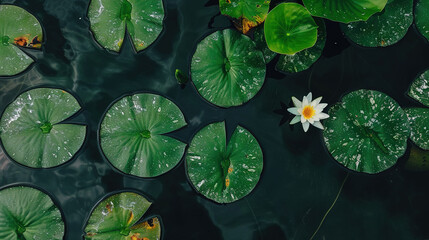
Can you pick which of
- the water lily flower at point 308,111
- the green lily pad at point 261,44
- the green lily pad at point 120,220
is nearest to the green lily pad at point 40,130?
the green lily pad at point 120,220

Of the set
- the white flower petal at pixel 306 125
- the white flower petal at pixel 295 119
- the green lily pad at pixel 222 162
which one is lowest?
the green lily pad at pixel 222 162

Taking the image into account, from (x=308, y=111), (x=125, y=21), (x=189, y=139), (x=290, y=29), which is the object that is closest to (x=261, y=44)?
(x=290, y=29)

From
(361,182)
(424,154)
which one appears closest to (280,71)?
(361,182)

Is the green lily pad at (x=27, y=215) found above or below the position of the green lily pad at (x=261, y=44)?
below

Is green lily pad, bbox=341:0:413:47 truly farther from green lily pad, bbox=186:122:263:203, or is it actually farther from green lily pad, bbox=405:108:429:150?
green lily pad, bbox=186:122:263:203

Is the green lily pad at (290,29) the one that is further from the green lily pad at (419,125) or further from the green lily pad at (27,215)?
the green lily pad at (27,215)

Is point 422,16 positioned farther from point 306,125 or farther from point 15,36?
point 15,36

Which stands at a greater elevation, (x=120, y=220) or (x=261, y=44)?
(x=261, y=44)
